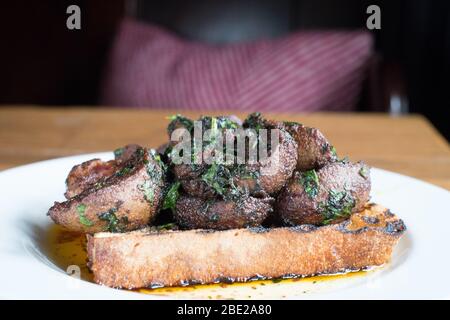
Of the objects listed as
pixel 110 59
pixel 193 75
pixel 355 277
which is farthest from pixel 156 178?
pixel 110 59

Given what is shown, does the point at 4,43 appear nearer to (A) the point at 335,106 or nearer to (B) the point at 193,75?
(B) the point at 193,75

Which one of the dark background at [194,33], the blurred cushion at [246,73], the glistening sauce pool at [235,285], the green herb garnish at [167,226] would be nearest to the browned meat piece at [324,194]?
the glistening sauce pool at [235,285]

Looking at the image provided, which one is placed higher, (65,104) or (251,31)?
(251,31)

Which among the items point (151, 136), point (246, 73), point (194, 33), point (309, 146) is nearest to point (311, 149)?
point (309, 146)

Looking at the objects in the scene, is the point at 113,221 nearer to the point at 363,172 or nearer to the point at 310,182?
the point at 310,182

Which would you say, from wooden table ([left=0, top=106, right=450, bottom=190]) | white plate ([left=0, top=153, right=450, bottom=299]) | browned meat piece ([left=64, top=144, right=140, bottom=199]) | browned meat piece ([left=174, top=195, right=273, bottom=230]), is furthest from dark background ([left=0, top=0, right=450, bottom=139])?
browned meat piece ([left=174, top=195, right=273, bottom=230])

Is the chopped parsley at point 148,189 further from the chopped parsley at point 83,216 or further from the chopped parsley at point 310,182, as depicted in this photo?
the chopped parsley at point 310,182

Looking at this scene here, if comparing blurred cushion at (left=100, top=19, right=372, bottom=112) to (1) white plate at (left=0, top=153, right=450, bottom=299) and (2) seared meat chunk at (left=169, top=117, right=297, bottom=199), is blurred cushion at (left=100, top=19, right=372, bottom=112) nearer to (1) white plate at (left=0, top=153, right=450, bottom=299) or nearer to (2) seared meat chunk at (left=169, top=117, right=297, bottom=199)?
(1) white plate at (left=0, top=153, right=450, bottom=299)
